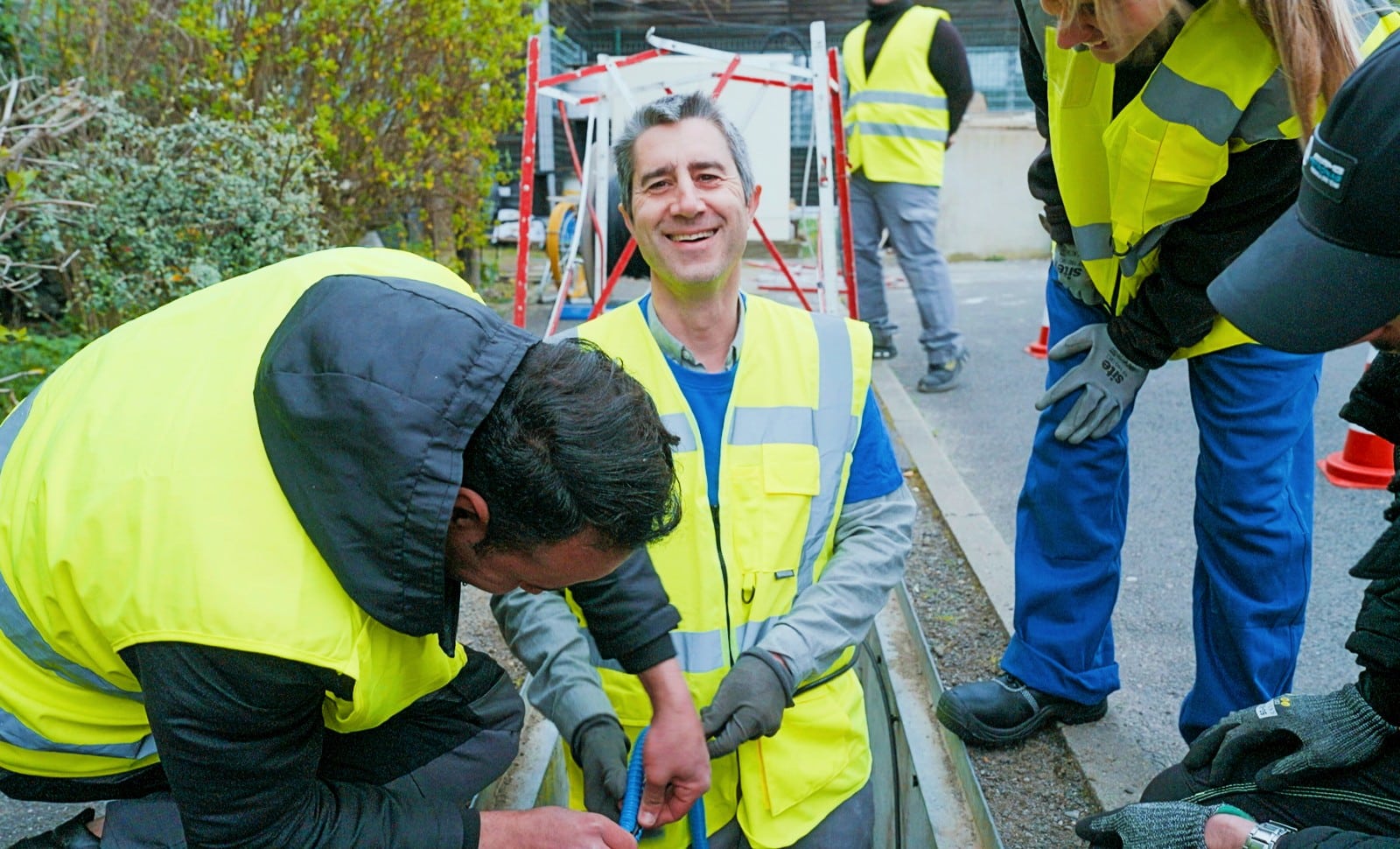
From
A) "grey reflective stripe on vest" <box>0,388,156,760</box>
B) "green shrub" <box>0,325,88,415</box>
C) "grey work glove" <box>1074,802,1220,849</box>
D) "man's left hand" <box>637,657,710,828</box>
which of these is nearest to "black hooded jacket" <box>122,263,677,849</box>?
"grey reflective stripe on vest" <box>0,388,156,760</box>

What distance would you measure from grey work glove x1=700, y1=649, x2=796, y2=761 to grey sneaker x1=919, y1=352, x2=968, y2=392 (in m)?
4.36

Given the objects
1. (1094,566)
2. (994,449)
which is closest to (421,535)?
(1094,566)

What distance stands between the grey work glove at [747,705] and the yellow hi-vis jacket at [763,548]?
4.8 inches

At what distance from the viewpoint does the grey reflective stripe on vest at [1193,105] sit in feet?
6.77

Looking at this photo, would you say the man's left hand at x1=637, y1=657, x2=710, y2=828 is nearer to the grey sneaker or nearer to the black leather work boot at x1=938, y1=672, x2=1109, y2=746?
the black leather work boot at x1=938, y1=672, x2=1109, y2=746

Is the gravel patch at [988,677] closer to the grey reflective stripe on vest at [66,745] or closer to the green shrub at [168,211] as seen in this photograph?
the grey reflective stripe on vest at [66,745]

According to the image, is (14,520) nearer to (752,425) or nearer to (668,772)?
(668,772)

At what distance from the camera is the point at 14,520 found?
150 centimetres

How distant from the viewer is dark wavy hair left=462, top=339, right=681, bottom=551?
53.4 inches

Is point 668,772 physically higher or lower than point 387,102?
lower

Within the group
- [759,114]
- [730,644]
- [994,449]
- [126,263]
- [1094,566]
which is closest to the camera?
[730,644]

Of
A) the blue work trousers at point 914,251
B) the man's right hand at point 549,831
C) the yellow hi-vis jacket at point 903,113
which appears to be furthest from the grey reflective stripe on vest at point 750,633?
the yellow hi-vis jacket at point 903,113

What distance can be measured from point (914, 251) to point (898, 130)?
66 cm

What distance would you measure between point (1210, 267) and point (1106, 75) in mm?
431
